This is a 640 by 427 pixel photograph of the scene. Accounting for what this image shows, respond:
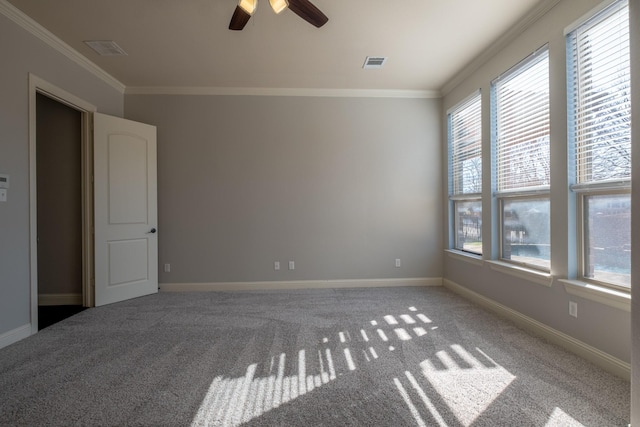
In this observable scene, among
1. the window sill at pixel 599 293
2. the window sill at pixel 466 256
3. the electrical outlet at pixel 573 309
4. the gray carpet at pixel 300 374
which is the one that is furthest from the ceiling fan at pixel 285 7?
the window sill at pixel 466 256

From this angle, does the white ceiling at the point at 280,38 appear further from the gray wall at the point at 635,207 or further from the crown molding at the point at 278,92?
the gray wall at the point at 635,207

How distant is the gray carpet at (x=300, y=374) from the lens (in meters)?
1.74

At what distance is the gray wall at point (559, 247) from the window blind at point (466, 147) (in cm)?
60

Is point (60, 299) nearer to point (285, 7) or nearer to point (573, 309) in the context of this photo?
point (285, 7)

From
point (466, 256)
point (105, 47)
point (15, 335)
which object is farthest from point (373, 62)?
point (15, 335)

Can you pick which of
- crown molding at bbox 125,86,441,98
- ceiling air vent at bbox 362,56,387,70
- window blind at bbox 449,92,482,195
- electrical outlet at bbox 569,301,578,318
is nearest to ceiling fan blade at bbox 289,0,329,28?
ceiling air vent at bbox 362,56,387,70

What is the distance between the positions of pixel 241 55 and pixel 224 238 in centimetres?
241

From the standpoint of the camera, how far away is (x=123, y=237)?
4012mm

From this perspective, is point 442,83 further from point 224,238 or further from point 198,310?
point 198,310

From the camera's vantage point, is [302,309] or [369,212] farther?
[369,212]

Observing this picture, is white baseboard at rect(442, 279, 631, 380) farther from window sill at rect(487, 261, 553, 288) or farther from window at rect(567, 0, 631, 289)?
window at rect(567, 0, 631, 289)

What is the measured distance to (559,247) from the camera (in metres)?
2.59

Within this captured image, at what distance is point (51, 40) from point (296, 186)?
10.0ft

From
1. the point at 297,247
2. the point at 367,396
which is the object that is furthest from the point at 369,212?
the point at 367,396
